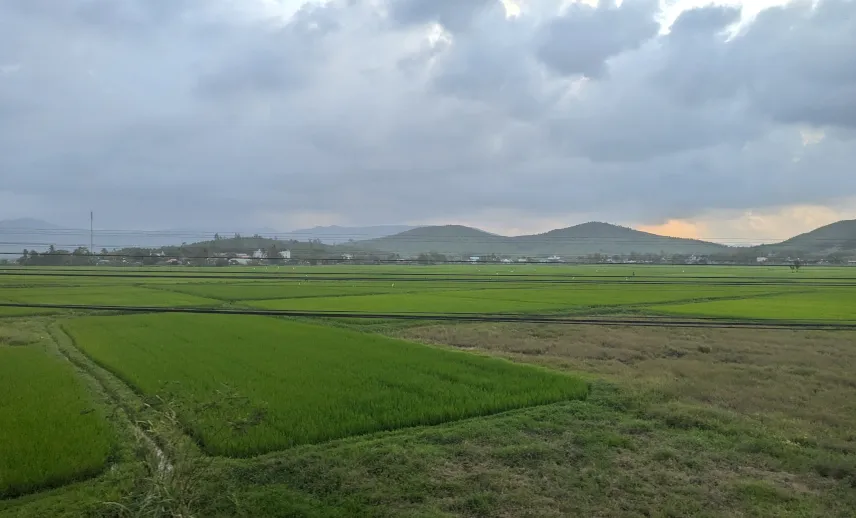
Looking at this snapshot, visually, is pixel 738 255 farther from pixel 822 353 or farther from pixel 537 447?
pixel 537 447

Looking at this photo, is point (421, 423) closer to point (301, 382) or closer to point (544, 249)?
point (301, 382)

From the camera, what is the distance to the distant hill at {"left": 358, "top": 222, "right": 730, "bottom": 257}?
81750mm

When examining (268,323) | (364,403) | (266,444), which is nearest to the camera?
(266,444)

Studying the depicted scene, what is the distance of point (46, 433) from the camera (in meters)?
7.66

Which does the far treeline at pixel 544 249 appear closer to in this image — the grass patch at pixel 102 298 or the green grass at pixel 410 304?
the grass patch at pixel 102 298

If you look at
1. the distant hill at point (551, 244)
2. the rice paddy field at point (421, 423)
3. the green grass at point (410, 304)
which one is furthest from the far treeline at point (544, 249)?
the rice paddy field at point (421, 423)

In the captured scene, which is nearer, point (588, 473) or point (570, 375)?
point (588, 473)

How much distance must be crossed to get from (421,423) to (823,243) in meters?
120

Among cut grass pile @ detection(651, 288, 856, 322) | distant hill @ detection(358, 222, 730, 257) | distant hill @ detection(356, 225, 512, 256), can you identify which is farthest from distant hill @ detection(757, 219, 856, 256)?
cut grass pile @ detection(651, 288, 856, 322)

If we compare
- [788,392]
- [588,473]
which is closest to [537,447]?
[588,473]

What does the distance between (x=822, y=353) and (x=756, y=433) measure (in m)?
9.05

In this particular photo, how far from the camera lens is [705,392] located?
429 inches

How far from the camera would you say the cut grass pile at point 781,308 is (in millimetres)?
22531

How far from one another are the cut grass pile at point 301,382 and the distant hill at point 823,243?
309 ft
